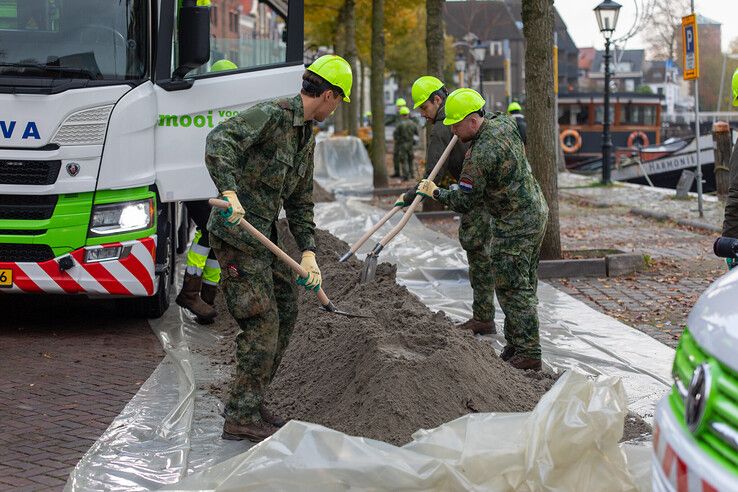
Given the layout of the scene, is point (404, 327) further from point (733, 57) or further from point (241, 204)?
point (733, 57)

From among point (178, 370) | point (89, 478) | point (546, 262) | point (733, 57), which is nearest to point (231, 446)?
point (89, 478)

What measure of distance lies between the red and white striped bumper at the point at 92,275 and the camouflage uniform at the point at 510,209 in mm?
2448

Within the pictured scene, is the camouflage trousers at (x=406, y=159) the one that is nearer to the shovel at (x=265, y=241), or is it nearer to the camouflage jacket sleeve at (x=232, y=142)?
the shovel at (x=265, y=241)

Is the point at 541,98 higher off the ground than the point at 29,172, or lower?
higher

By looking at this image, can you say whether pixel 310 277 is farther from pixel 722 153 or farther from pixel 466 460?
pixel 722 153

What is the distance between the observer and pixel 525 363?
7395 millimetres

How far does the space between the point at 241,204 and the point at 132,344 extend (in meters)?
3.25

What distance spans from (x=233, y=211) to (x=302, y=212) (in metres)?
0.95

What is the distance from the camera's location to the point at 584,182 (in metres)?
29.0

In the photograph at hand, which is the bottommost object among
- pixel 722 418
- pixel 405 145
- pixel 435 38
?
pixel 722 418

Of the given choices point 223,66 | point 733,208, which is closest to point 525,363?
point 733,208

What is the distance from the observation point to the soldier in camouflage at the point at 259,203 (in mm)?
5453

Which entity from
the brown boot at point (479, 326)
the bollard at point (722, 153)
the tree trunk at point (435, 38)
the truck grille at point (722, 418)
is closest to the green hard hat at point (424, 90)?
the brown boot at point (479, 326)

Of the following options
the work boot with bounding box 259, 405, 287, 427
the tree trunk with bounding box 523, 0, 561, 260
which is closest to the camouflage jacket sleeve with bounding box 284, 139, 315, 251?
the work boot with bounding box 259, 405, 287, 427
